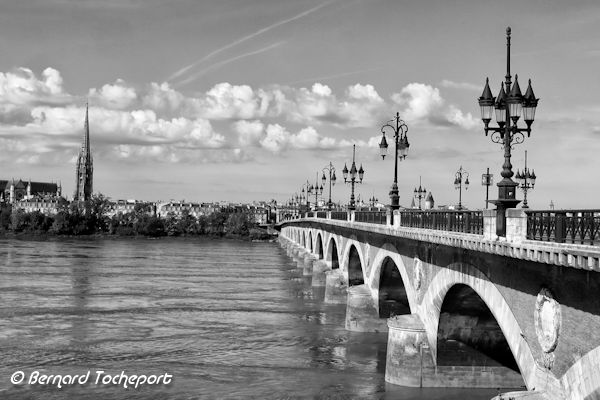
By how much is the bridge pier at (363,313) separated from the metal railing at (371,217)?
122 inches

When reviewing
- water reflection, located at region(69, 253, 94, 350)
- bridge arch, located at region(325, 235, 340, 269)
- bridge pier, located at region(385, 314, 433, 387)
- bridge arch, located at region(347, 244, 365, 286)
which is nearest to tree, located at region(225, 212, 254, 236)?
water reflection, located at region(69, 253, 94, 350)

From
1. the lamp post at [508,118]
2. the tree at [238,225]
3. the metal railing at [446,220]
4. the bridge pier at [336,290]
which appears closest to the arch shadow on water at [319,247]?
the bridge pier at [336,290]

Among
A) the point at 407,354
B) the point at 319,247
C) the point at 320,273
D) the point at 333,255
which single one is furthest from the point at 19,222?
the point at 407,354

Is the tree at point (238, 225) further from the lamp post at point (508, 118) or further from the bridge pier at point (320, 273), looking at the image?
the lamp post at point (508, 118)

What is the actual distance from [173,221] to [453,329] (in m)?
167

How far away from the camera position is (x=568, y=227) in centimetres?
1377

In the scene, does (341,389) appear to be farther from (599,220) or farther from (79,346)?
(599,220)

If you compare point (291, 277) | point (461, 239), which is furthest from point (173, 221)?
point (461, 239)

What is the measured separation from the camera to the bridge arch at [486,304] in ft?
51.8

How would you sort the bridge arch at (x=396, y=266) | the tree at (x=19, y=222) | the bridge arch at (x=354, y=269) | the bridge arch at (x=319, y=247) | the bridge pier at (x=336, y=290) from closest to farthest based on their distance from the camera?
the bridge arch at (x=396, y=266), the bridge arch at (x=354, y=269), the bridge pier at (x=336, y=290), the bridge arch at (x=319, y=247), the tree at (x=19, y=222)

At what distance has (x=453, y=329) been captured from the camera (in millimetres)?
23406

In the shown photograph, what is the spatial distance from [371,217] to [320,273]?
24.0m

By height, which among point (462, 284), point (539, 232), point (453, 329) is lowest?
point (453, 329)

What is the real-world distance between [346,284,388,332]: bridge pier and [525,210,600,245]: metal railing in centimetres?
1981
